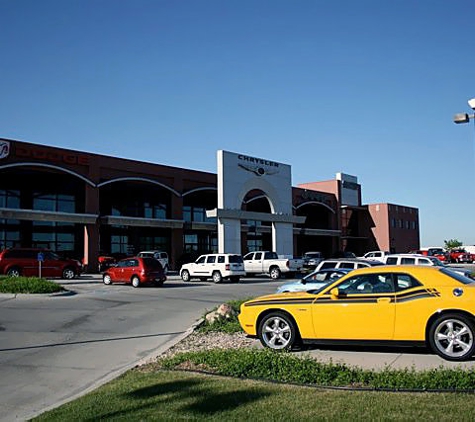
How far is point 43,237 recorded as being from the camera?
42531mm

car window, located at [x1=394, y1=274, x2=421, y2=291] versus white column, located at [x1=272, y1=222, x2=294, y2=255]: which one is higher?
white column, located at [x1=272, y1=222, x2=294, y2=255]

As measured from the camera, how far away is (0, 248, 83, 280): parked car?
29875 millimetres

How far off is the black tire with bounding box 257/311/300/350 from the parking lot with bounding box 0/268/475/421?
0.41m

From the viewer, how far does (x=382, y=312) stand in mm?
8984

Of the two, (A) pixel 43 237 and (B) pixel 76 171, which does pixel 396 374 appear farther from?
(A) pixel 43 237

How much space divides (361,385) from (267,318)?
3127 mm

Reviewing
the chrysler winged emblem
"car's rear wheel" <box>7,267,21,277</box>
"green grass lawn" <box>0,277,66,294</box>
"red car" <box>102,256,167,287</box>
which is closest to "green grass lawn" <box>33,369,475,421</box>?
"green grass lawn" <box>0,277,66,294</box>

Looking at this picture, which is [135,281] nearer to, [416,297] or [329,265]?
[329,265]

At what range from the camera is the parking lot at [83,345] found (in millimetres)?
8203

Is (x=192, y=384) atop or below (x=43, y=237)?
below

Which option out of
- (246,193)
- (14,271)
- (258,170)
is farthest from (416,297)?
(258,170)

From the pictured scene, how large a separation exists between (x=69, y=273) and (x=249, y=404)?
92.2 feet

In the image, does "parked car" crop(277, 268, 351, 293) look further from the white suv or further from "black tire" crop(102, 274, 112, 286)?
the white suv

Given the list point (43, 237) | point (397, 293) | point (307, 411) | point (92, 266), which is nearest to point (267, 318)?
point (397, 293)
